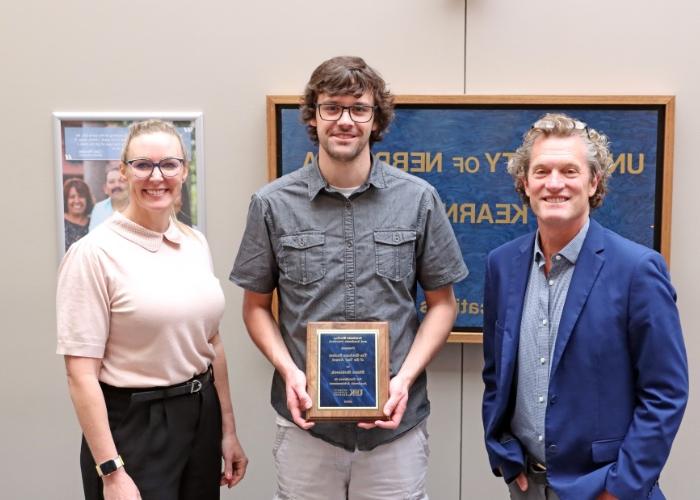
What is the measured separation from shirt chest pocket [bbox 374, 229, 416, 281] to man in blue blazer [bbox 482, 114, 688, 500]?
1.11ft

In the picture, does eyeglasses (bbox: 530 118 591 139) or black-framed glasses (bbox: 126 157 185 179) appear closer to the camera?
eyeglasses (bbox: 530 118 591 139)

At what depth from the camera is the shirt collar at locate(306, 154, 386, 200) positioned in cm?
201

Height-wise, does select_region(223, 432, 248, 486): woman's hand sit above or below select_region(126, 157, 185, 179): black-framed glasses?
below

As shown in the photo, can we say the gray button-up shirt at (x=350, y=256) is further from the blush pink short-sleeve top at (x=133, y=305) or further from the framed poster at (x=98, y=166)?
the framed poster at (x=98, y=166)

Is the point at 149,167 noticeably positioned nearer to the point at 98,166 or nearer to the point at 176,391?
the point at 176,391

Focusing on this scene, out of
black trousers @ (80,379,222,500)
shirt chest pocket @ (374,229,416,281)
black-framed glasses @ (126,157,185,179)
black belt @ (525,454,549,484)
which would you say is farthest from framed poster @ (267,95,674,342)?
black trousers @ (80,379,222,500)

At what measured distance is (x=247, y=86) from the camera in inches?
109

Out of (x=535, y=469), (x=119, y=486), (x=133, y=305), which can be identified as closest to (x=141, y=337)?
(x=133, y=305)

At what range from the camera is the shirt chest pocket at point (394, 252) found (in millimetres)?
1989

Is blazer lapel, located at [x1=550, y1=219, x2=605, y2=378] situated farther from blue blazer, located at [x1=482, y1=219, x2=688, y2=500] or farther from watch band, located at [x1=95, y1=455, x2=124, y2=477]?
watch band, located at [x1=95, y1=455, x2=124, y2=477]

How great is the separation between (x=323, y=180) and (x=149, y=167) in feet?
1.67

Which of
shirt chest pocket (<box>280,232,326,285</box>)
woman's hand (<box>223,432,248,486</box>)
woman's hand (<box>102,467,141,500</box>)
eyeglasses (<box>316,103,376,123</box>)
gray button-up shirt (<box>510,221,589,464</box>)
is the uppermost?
eyeglasses (<box>316,103,376,123</box>)

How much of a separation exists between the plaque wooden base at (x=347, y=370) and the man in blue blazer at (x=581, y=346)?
1.09 feet

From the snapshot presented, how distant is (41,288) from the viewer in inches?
115
